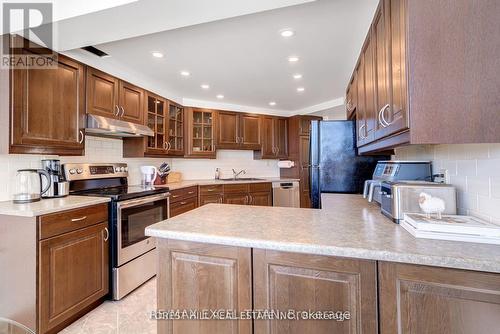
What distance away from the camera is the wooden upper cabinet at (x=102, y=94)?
7.78ft

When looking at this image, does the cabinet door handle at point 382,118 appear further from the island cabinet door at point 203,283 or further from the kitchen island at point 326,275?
the island cabinet door at point 203,283

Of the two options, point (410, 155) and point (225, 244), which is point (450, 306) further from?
point (410, 155)

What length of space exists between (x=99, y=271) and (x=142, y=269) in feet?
1.54

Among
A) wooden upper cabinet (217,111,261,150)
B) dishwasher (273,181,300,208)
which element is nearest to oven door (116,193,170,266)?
wooden upper cabinet (217,111,261,150)

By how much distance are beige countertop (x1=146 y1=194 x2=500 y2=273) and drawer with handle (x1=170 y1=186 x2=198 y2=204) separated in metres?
1.74

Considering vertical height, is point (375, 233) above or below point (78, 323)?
above

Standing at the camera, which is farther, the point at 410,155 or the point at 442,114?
the point at 410,155

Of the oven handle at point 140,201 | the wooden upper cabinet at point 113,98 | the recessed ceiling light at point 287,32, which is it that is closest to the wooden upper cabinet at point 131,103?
the wooden upper cabinet at point 113,98

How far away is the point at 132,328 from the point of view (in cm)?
185

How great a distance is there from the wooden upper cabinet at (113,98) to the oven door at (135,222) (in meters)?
0.98

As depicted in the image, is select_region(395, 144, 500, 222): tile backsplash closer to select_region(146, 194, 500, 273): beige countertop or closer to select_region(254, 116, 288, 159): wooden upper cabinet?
select_region(146, 194, 500, 273): beige countertop

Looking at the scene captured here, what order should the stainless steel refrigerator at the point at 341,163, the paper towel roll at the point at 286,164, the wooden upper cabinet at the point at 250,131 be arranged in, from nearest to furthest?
the stainless steel refrigerator at the point at 341,163, the wooden upper cabinet at the point at 250,131, the paper towel roll at the point at 286,164

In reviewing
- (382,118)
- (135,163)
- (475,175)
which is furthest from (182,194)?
(475,175)

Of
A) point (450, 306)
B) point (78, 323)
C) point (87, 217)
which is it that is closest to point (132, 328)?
point (78, 323)
